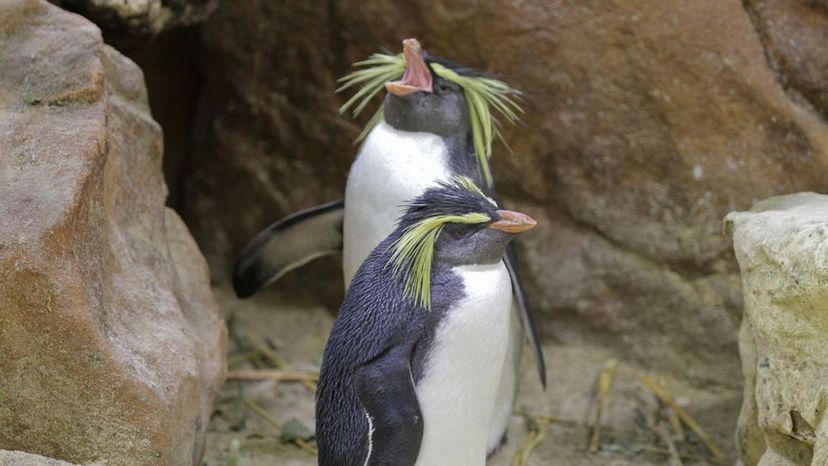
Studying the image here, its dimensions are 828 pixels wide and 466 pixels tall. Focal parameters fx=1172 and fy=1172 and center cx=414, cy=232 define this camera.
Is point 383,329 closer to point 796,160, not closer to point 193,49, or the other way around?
point 796,160

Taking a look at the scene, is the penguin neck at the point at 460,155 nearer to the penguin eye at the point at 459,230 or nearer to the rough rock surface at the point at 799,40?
the penguin eye at the point at 459,230

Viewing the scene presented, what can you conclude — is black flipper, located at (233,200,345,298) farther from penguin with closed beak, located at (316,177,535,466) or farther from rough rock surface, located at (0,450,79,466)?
rough rock surface, located at (0,450,79,466)

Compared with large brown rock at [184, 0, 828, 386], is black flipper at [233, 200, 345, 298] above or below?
below

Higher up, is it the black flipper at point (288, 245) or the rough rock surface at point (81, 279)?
the rough rock surface at point (81, 279)

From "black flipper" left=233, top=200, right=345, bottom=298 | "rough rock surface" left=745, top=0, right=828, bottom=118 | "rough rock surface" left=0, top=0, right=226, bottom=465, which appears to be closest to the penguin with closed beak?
"rough rock surface" left=0, top=0, right=226, bottom=465

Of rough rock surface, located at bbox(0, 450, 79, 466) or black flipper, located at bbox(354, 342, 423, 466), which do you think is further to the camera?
black flipper, located at bbox(354, 342, 423, 466)

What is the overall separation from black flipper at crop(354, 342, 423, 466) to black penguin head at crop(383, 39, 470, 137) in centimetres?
107

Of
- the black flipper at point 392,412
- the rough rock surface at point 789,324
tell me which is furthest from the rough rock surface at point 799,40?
the black flipper at point 392,412

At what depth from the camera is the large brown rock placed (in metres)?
3.78

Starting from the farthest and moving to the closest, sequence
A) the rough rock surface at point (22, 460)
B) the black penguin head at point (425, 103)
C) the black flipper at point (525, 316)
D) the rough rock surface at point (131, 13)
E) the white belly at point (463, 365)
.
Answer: the black flipper at point (525, 316), the black penguin head at point (425, 103), the rough rock surface at point (131, 13), the white belly at point (463, 365), the rough rock surface at point (22, 460)

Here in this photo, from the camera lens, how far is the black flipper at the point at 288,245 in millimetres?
3867

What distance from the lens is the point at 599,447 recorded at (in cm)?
382

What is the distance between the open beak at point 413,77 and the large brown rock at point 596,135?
56 cm

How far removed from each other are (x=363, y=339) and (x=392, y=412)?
0.65 feet
